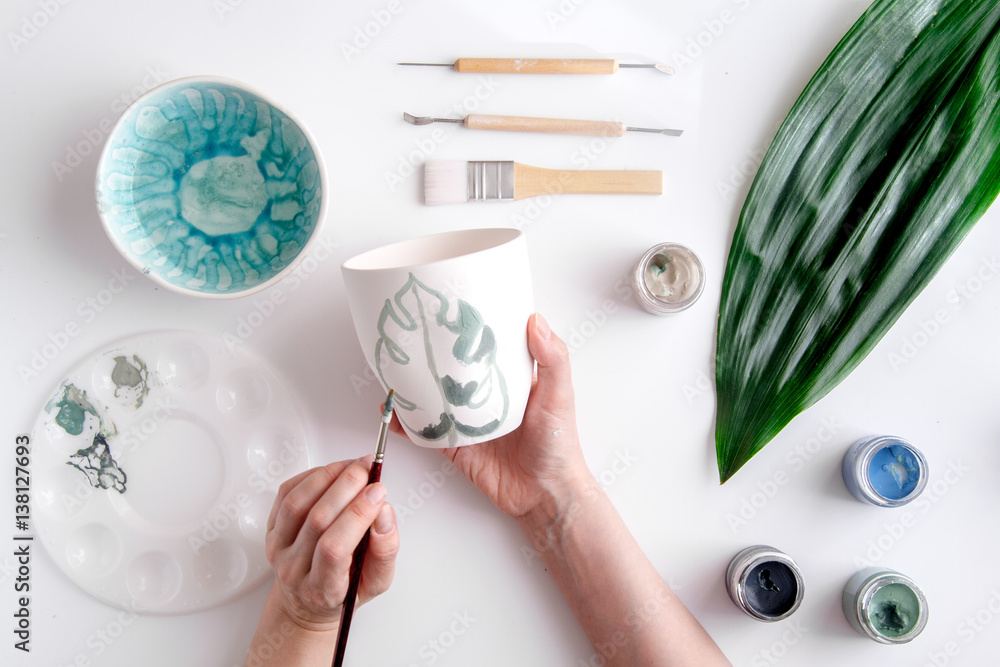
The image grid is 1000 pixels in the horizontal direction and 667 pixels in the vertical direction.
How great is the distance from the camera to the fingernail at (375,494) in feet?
2.20

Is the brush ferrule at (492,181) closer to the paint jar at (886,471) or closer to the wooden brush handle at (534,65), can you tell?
the wooden brush handle at (534,65)

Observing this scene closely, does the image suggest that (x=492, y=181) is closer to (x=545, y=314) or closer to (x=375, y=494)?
(x=545, y=314)

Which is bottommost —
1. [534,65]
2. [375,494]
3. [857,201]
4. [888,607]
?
[888,607]

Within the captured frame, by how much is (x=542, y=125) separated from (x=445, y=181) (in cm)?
16

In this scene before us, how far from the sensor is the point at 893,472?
2.88ft

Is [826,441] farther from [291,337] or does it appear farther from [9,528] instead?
[9,528]

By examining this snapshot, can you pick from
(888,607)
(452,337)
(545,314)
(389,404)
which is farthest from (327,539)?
(888,607)

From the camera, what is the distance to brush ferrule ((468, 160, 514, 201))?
0.87 m

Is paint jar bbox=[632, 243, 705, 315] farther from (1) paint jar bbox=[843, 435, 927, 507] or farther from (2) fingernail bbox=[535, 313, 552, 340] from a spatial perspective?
(1) paint jar bbox=[843, 435, 927, 507]

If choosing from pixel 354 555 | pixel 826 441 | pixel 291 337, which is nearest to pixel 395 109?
pixel 291 337

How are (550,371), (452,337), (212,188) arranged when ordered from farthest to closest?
(212,188) < (550,371) < (452,337)

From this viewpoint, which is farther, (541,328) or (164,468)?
(164,468)

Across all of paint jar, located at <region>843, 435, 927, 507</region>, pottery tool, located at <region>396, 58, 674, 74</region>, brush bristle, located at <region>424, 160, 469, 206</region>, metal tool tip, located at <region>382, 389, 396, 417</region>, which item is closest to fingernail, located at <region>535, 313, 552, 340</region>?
metal tool tip, located at <region>382, 389, 396, 417</region>

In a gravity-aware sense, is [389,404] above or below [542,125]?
below
